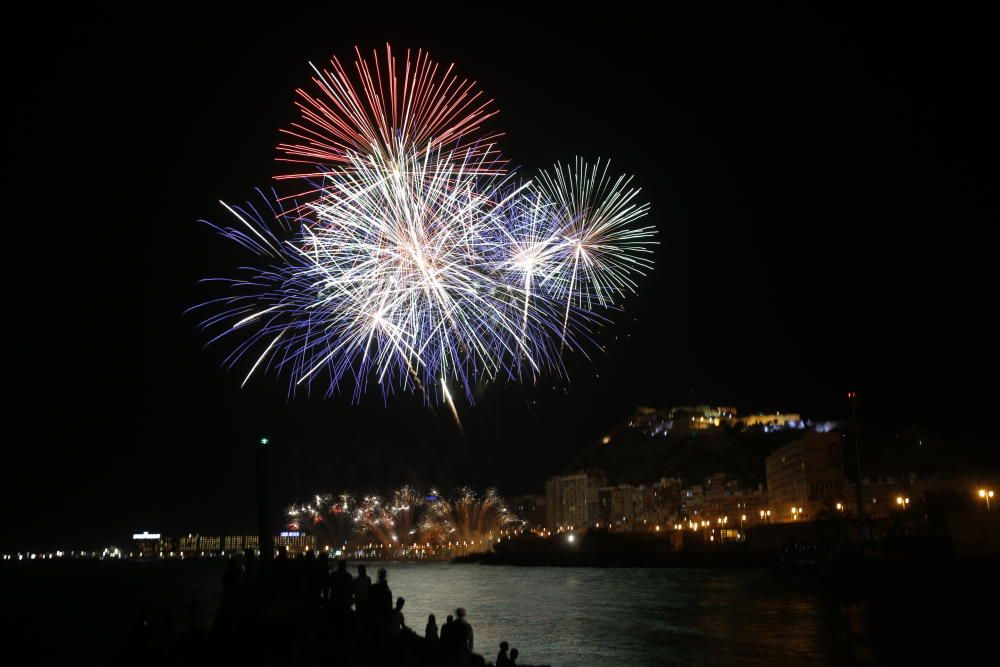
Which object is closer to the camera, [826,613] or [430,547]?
[826,613]

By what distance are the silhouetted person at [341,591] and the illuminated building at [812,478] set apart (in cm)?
7417

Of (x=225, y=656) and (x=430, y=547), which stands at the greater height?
(x=225, y=656)

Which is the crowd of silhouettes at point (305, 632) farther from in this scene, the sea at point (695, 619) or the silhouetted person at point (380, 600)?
the sea at point (695, 619)

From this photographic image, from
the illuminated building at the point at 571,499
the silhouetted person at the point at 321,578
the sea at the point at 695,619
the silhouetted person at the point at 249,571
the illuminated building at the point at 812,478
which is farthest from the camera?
the illuminated building at the point at 571,499

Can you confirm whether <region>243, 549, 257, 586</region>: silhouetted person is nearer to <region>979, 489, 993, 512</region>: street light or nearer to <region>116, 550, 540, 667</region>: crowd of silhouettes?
<region>116, 550, 540, 667</region>: crowd of silhouettes

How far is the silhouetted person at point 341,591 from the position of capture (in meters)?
16.5

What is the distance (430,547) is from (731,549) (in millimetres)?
77177

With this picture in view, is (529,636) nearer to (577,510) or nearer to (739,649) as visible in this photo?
(739,649)

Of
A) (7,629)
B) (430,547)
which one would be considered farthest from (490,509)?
(7,629)

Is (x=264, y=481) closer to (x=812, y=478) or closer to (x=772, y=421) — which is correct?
(x=812, y=478)

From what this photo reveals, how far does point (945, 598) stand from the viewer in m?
33.6

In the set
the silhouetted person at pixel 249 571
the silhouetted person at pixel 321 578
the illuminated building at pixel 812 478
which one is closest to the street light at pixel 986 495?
the illuminated building at pixel 812 478

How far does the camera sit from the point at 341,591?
16891 mm

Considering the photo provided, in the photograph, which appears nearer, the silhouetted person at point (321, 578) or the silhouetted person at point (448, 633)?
the silhouetted person at point (448, 633)
